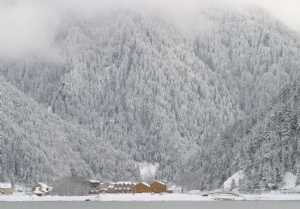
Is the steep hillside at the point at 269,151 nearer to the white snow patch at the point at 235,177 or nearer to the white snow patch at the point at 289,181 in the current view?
the white snow patch at the point at 289,181

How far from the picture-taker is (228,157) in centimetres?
19262

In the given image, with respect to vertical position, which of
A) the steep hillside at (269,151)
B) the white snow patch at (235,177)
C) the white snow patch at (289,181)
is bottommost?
the white snow patch at (289,181)

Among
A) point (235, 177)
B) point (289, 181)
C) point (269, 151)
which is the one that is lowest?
point (289, 181)

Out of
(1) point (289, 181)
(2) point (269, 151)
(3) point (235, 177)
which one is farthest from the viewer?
(3) point (235, 177)

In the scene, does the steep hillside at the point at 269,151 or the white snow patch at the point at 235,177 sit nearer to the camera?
the steep hillside at the point at 269,151

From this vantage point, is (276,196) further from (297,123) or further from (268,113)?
(268,113)

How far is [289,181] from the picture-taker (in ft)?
515

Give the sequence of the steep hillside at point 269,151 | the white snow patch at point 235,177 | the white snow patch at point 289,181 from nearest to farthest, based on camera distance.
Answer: the white snow patch at point 289,181
the steep hillside at point 269,151
the white snow patch at point 235,177

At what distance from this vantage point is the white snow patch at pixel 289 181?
6122 inches

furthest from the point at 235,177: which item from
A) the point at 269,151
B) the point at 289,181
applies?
the point at 289,181

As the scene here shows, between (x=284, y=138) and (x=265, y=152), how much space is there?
19.6 feet

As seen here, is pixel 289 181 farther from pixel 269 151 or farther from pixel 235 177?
pixel 235 177

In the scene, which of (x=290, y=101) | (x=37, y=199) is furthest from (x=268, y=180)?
(x=37, y=199)

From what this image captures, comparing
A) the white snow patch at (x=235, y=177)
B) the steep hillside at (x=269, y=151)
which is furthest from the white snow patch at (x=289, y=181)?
the white snow patch at (x=235, y=177)
